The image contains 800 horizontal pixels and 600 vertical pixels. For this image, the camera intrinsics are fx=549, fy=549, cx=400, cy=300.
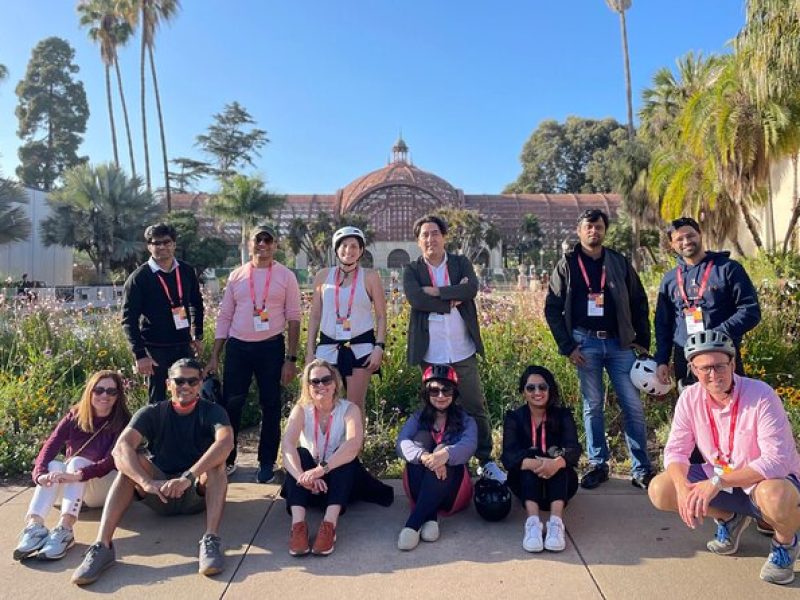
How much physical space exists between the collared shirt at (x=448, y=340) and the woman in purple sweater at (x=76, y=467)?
2.02 m

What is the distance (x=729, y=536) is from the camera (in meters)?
2.85

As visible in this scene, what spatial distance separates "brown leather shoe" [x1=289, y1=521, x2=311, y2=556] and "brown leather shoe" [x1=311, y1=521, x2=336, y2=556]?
0.17 feet

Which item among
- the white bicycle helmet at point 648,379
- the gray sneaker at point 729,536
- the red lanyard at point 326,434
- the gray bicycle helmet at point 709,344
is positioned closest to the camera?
the gray bicycle helmet at point 709,344

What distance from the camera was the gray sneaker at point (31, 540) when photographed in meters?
2.84

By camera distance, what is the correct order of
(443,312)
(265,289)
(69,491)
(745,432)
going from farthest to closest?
(265,289) < (443,312) < (69,491) < (745,432)

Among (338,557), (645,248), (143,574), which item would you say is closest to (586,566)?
(338,557)

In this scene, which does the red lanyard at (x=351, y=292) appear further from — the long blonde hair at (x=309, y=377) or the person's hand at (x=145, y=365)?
the person's hand at (x=145, y=365)

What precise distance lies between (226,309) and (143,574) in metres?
1.85

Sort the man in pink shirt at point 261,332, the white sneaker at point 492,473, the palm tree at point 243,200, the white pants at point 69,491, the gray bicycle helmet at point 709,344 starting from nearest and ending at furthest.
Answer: the gray bicycle helmet at point 709,344 → the white pants at point 69,491 → the white sneaker at point 492,473 → the man in pink shirt at point 261,332 → the palm tree at point 243,200

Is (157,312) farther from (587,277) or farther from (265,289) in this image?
(587,277)

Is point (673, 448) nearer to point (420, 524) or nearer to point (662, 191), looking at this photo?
point (420, 524)

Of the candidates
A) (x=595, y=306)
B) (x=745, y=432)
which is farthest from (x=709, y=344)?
(x=595, y=306)

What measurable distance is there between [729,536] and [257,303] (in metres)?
3.19

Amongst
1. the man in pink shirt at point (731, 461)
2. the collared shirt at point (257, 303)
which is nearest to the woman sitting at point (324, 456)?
the collared shirt at point (257, 303)
